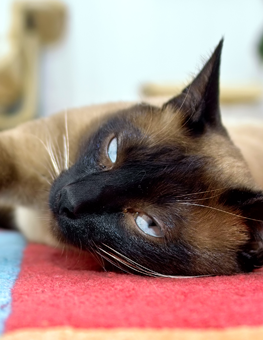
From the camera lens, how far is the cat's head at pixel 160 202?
997 mm

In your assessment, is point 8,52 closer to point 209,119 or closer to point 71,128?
point 71,128

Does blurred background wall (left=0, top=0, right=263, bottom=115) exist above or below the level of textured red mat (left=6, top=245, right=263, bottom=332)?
above

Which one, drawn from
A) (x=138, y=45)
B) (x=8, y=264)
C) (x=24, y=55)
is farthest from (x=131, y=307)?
(x=138, y=45)

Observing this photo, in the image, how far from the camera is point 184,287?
840 mm

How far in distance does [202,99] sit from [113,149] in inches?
12.3

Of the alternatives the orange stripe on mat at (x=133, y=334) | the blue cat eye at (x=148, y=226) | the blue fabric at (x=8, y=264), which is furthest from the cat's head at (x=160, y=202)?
the orange stripe on mat at (x=133, y=334)

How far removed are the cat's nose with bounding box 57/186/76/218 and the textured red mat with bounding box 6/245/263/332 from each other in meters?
0.14

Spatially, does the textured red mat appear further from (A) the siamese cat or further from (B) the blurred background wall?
(B) the blurred background wall

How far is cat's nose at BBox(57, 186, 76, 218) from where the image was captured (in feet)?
3.28

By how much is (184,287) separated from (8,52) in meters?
2.69

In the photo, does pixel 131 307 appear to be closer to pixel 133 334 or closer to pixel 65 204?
pixel 133 334

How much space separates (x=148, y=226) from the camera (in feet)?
3.35

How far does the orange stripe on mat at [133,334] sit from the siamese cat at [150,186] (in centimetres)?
42

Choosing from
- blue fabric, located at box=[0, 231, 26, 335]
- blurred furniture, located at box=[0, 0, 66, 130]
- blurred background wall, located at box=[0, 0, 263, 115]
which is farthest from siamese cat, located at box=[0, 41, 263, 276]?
blurred background wall, located at box=[0, 0, 263, 115]
